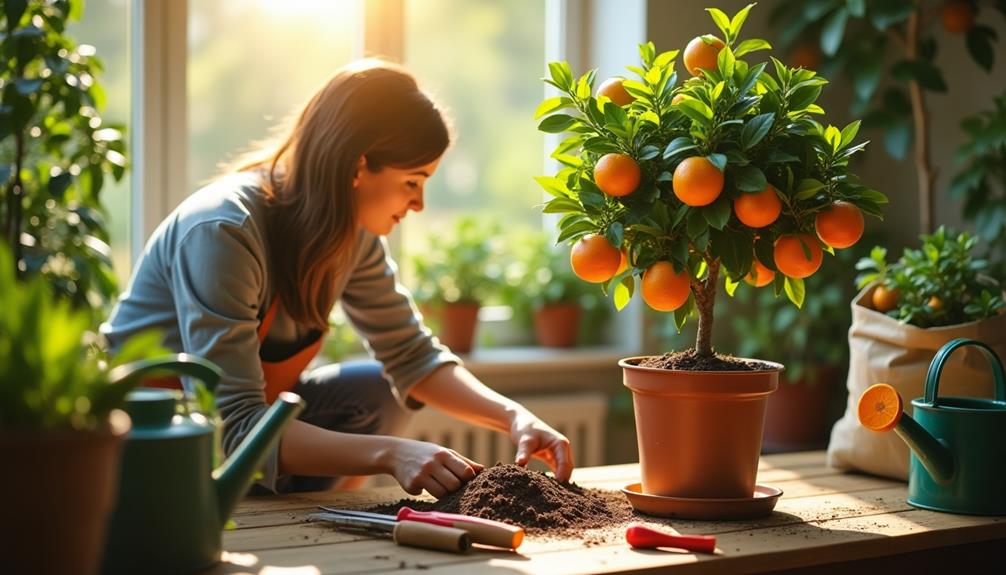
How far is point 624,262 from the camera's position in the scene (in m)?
1.45

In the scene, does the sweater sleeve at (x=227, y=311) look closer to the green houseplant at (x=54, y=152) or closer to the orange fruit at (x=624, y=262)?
the green houseplant at (x=54, y=152)

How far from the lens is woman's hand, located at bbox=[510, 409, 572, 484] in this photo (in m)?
1.61

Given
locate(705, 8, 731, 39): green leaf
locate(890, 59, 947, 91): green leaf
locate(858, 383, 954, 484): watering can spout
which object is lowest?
locate(858, 383, 954, 484): watering can spout

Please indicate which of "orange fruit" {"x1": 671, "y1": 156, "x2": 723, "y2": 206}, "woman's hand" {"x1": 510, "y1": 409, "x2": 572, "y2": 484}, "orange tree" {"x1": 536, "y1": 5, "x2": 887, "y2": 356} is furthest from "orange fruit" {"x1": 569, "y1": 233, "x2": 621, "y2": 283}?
"woman's hand" {"x1": 510, "y1": 409, "x2": 572, "y2": 484}

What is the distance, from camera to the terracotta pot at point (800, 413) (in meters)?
2.82

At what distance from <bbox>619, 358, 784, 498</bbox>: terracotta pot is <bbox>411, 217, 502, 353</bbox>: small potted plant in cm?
141

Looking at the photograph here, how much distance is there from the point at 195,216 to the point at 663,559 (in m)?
0.90

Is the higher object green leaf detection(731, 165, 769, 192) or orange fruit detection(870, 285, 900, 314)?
green leaf detection(731, 165, 769, 192)

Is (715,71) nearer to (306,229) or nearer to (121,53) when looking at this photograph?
(306,229)

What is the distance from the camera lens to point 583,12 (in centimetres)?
304

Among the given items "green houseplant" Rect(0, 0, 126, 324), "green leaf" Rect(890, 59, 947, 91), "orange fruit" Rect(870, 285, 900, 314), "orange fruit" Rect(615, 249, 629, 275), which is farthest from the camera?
"green leaf" Rect(890, 59, 947, 91)

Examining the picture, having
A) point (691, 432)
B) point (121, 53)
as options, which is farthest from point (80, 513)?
point (121, 53)

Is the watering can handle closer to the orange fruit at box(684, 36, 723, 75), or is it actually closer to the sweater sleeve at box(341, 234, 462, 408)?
the orange fruit at box(684, 36, 723, 75)

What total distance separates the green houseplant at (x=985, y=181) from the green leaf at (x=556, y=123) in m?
1.35
